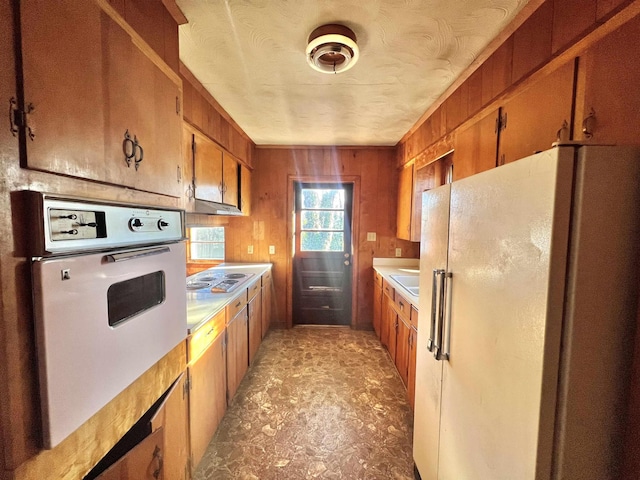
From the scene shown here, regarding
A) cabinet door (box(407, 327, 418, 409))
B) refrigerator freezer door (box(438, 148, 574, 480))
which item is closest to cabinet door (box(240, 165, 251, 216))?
cabinet door (box(407, 327, 418, 409))

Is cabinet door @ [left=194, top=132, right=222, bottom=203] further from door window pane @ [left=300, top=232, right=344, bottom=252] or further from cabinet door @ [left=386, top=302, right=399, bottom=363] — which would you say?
cabinet door @ [left=386, top=302, right=399, bottom=363]

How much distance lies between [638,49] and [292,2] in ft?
4.04

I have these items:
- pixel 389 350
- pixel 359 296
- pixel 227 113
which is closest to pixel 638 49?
pixel 227 113

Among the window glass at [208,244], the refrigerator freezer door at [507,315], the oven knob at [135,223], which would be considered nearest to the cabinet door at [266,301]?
the window glass at [208,244]

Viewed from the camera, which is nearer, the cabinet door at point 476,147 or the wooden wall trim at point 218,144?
the cabinet door at point 476,147

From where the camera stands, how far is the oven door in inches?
25.4

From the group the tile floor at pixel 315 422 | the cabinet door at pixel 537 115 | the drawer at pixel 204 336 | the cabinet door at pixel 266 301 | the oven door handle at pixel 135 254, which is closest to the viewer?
the oven door handle at pixel 135 254

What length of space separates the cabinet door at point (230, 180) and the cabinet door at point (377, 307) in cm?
197

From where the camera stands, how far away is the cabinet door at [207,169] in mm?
2020

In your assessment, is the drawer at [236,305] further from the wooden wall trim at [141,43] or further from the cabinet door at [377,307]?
the cabinet door at [377,307]

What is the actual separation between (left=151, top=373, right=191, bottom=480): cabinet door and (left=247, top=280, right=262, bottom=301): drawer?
1.26m

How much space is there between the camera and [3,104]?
23.4 inches

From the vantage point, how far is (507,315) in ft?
2.83

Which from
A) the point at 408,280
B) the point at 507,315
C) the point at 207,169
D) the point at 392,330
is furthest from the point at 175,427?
the point at 408,280
